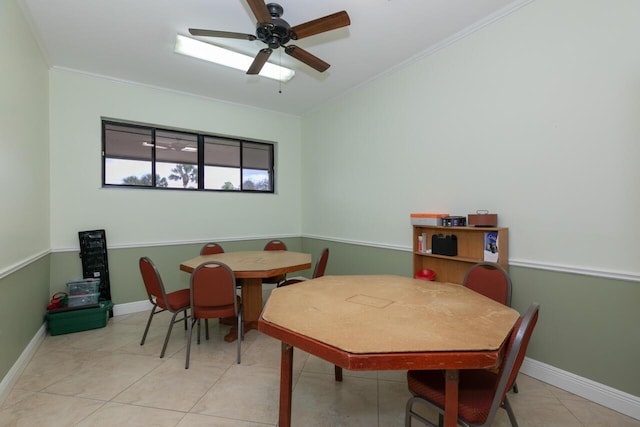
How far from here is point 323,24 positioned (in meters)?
2.14

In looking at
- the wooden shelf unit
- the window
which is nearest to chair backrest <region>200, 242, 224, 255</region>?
the window

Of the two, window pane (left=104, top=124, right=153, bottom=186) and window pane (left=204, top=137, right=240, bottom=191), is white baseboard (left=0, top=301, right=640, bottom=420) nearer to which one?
window pane (left=104, top=124, right=153, bottom=186)

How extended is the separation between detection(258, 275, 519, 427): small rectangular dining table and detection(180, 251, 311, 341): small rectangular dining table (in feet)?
2.82

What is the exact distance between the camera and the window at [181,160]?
3834 millimetres

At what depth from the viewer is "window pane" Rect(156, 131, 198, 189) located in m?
4.12

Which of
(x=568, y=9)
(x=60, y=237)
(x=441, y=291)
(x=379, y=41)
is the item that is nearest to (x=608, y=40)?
(x=568, y=9)

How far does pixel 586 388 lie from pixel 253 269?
2.76m

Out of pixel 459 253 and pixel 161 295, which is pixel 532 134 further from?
pixel 161 295

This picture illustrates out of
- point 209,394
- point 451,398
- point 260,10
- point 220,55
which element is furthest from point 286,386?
point 220,55

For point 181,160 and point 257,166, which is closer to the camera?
point 181,160

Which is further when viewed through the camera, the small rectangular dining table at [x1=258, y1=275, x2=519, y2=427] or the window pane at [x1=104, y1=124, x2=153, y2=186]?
the window pane at [x1=104, y1=124, x2=153, y2=186]

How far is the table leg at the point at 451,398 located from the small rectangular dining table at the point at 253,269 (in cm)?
184

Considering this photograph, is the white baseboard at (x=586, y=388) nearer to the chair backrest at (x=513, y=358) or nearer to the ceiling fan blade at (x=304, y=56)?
the chair backrest at (x=513, y=358)

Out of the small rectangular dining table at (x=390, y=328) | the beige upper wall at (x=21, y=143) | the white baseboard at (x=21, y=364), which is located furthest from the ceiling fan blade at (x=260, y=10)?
the white baseboard at (x=21, y=364)
